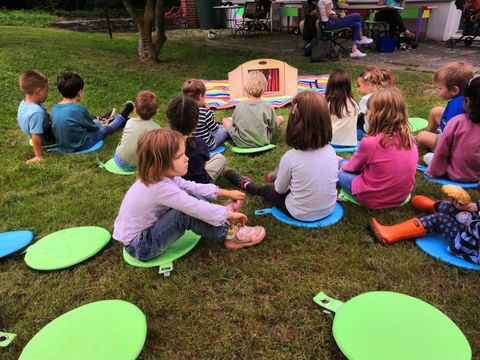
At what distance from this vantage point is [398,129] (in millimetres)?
2746

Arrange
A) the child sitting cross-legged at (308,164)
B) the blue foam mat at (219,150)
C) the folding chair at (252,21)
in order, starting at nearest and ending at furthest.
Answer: the child sitting cross-legged at (308,164) → the blue foam mat at (219,150) → the folding chair at (252,21)

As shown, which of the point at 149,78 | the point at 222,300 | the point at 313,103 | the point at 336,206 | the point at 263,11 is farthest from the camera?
the point at 263,11

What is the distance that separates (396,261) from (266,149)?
2165 millimetres

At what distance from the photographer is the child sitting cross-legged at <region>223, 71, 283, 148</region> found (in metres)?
4.21

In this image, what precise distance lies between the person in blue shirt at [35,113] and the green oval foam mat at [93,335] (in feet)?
9.26

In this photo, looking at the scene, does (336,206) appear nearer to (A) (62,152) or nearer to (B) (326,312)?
(B) (326,312)

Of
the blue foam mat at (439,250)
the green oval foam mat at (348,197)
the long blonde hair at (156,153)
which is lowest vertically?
the green oval foam mat at (348,197)

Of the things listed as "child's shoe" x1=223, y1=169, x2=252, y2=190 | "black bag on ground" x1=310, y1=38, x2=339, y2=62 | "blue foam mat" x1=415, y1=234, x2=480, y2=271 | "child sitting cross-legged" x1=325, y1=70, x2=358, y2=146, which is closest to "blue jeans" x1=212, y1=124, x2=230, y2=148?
"child's shoe" x1=223, y1=169, x2=252, y2=190

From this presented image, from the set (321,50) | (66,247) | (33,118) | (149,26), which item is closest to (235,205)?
(66,247)

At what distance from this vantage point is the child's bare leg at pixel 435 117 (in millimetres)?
4047

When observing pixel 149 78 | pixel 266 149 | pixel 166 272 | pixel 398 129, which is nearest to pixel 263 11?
pixel 149 78

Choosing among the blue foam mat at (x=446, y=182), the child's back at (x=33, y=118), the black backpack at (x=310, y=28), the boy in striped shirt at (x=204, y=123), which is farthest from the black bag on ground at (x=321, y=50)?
the child's back at (x=33, y=118)

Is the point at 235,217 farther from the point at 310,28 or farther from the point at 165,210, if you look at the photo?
the point at 310,28

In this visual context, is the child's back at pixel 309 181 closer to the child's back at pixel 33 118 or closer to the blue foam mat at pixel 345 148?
the blue foam mat at pixel 345 148
